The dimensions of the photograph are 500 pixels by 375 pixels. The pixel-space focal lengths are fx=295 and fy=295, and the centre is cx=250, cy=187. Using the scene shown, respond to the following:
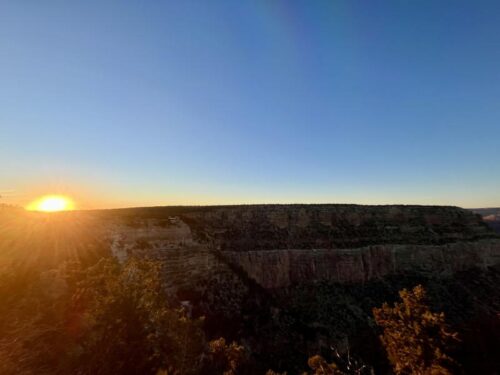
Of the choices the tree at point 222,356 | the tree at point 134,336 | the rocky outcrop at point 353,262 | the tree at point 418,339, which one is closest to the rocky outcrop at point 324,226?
the rocky outcrop at point 353,262

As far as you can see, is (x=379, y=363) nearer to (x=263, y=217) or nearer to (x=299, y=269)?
(x=299, y=269)

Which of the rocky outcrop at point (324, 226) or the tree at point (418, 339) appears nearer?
the tree at point (418, 339)

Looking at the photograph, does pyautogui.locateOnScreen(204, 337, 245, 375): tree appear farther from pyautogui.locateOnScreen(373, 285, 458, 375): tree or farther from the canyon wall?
the canyon wall

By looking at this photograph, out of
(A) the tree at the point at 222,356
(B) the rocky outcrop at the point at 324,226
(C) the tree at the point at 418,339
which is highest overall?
(B) the rocky outcrop at the point at 324,226

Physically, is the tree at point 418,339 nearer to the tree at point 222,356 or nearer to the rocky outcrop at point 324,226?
the tree at point 222,356

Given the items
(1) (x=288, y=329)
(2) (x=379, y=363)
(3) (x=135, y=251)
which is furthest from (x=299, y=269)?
(3) (x=135, y=251)

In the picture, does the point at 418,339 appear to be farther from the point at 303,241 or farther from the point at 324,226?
the point at 324,226

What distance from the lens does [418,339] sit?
13180 millimetres

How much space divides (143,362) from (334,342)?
24.7 meters

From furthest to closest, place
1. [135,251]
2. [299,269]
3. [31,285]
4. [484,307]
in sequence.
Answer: [484,307], [299,269], [135,251], [31,285]

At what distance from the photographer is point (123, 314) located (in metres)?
12.3

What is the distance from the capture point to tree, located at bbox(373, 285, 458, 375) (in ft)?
40.8

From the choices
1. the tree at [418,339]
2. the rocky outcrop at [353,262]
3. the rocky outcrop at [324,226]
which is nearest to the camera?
the tree at [418,339]

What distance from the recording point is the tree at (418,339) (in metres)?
12.4
